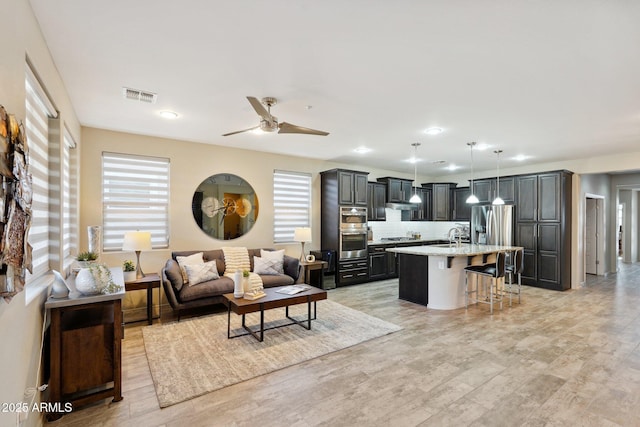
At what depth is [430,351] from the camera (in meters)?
3.27

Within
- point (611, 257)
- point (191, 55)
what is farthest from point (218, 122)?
point (611, 257)

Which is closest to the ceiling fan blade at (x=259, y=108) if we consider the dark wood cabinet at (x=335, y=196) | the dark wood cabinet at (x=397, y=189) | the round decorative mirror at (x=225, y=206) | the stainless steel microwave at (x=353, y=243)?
the round decorative mirror at (x=225, y=206)

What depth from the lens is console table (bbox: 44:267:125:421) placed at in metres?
2.23

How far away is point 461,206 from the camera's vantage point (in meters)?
8.27

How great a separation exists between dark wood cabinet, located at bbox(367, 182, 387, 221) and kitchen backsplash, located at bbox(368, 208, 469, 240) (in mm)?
361

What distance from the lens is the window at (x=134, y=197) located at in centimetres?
454

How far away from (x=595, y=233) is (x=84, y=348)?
33.7ft

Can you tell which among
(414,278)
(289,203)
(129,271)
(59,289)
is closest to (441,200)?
(414,278)

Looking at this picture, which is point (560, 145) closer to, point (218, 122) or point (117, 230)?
point (218, 122)

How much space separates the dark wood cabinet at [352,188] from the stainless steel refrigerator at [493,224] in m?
2.83

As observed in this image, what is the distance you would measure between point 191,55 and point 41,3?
0.90 m

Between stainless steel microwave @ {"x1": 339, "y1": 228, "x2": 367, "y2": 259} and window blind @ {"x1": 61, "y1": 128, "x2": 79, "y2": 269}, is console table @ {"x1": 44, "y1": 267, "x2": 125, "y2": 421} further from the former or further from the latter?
stainless steel microwave @ {"x1": 339, "y1": 228, "x2": 367, "y2": 259}

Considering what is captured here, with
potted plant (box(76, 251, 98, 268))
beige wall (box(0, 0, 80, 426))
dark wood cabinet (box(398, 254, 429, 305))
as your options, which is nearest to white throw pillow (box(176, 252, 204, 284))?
potted plant (box(76, 251, 98, 268))

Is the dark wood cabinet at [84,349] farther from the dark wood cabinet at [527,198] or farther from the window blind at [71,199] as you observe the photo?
the dark wood cabinet at [527,198]
